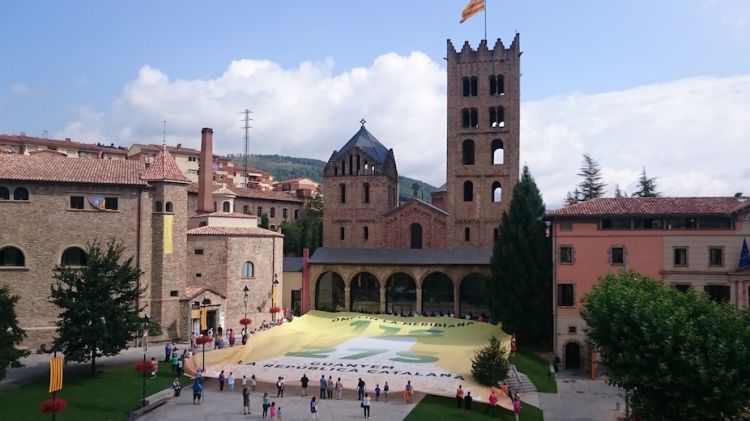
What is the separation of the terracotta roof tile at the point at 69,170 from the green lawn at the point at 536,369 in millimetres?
27590

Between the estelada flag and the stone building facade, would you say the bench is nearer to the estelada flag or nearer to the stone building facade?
the stone building facade

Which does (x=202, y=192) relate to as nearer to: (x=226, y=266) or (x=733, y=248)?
(x=226, y=266)

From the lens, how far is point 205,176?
5966 centimetres

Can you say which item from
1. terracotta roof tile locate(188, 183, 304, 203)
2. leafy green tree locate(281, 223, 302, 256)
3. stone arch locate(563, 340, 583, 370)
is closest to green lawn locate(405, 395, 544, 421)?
stone arch locate(563, 340, 583, 370)

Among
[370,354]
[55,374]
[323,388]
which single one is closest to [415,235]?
[370,354]

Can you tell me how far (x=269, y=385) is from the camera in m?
31.5

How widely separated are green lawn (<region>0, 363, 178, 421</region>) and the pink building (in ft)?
79.1

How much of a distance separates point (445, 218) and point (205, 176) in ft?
78.2

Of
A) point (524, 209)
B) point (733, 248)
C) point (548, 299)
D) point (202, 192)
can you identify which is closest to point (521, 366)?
point (548, 299)

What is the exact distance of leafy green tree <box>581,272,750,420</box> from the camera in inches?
835

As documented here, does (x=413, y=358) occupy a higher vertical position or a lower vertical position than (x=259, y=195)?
lower

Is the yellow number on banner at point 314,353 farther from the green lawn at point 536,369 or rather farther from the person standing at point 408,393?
the green lawn at point 536,369

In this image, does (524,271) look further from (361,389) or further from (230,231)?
(230,231)

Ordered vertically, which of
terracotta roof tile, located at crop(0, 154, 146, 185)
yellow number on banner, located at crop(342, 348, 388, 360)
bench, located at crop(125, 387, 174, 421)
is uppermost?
terracotta roof tile, located at crop(0, 154, 146, 185)
